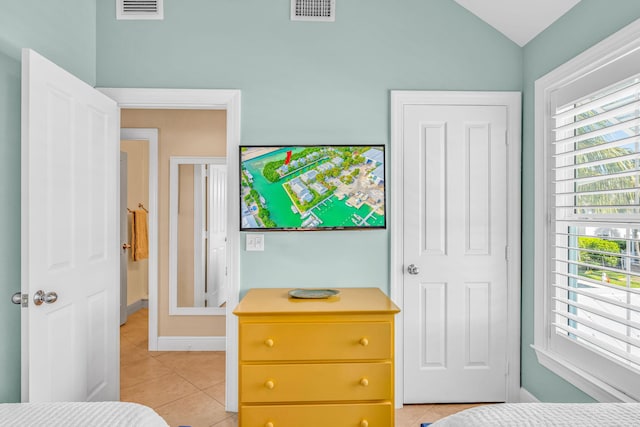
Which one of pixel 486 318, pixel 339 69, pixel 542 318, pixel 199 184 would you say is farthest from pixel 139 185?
pixel 542 318

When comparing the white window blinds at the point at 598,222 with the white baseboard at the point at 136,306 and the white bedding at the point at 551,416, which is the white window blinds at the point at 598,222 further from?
the white baseboard at the point at 136,306

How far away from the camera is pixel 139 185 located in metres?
5.07

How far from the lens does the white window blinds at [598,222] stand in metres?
1.72

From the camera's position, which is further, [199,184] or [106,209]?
[199,184]

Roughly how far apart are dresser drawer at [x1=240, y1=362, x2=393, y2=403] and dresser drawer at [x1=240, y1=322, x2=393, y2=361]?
50 millimetres

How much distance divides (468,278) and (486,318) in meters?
0.30

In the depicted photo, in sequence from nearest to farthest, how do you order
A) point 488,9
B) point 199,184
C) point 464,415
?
point 464,415
point 488,9
point 199,184

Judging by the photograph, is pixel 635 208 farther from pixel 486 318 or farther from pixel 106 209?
pixel 106 209

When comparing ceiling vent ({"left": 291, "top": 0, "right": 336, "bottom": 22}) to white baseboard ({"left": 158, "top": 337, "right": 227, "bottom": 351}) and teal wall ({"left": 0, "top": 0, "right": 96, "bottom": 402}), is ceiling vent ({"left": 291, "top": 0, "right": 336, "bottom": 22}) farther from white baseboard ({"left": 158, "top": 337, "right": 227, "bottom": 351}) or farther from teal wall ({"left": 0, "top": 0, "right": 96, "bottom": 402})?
white baseboard ({"left": 158, "top": 337, "right": 227, "bottom": 351})

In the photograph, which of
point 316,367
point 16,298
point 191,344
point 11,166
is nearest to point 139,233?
point 191,344

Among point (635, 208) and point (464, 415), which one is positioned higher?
point (635, 208)

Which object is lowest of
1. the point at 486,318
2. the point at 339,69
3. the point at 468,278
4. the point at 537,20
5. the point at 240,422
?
the point at 240,422

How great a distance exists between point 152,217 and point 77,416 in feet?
9.03

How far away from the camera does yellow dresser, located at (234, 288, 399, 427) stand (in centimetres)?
200
